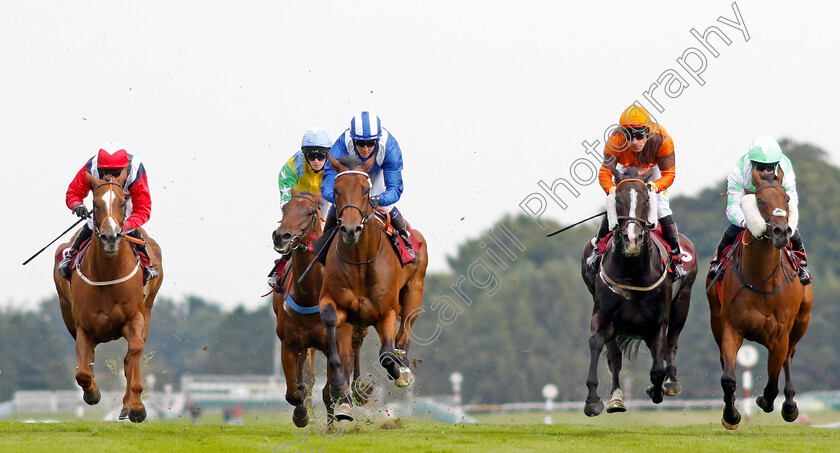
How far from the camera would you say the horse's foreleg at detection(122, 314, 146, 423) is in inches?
489

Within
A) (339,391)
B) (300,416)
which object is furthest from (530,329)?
(339,391)

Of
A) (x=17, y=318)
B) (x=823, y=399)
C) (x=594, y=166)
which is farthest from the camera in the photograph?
(x=17, y=318)

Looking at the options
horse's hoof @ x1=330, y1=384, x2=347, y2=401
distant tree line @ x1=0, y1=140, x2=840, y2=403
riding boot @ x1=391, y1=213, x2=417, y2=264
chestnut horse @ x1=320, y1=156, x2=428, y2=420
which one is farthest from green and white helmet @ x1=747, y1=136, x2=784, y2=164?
distant tree line @ x1=0, y1=140, x2=840, y2=403

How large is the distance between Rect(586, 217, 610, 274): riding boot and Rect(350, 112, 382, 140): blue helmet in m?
2.83

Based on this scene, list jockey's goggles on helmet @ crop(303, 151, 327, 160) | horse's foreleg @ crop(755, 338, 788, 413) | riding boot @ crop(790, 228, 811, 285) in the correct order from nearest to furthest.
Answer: riding boot @ crop(790, 228, 811, 285), horse's foreleg @ crop(755, 338, 788, 413), jockey's goggles on helmet @ crop(303, 151, 327, 160)

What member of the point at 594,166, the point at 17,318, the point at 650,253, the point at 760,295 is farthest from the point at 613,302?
the point at 17,318

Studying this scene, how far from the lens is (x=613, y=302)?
1280 centimetres

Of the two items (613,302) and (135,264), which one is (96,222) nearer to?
(135,264)

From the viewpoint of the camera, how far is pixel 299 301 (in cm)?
1287

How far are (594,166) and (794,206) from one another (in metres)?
3.32

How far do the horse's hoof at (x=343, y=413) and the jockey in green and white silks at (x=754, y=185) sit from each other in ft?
13.9

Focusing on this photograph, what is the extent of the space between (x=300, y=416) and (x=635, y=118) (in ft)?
15.9

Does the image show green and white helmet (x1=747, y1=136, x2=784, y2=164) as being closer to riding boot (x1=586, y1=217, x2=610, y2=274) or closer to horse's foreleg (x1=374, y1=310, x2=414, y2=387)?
riding boot (x1=586, y1=217, x2=610, y2=274)

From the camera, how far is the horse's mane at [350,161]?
11.6m
